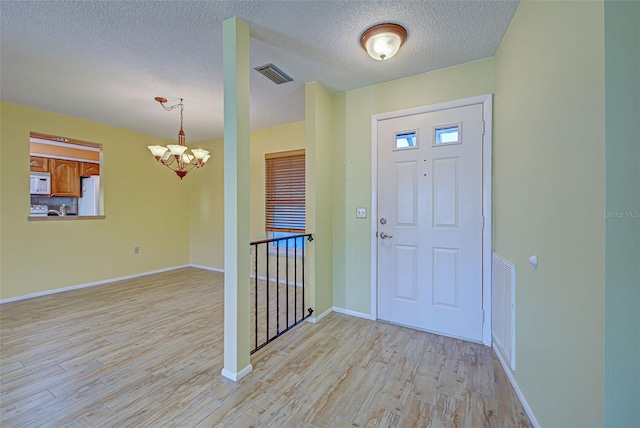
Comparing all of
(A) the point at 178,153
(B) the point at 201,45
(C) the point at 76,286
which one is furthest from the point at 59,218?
(B) the point at 201,45

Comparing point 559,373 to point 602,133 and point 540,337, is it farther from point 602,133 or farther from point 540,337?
point 602,133

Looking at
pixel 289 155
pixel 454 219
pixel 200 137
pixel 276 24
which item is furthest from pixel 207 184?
pixel 454 219

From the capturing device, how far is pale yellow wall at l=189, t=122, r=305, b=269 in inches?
168

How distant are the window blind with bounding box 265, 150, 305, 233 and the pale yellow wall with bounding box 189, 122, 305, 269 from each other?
12 cm

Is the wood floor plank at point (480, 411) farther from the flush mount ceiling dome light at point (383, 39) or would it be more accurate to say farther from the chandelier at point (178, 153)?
the chandelier at point (178, 153)

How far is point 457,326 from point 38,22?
162 inches

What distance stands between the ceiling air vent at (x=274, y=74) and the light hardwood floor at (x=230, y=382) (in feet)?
8.41

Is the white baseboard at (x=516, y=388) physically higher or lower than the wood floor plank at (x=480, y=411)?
higher

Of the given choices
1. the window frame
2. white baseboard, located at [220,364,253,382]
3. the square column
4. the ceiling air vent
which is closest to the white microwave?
the window frame

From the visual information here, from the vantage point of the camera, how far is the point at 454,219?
2.42 meters

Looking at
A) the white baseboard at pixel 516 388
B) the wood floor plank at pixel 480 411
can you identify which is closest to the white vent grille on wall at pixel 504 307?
the white baseboard at pixel 516 388

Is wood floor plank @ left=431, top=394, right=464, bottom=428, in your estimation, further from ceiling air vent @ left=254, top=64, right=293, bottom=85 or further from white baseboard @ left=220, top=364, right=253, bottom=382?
ceiling air vent @ left=254, top=64, right=293, bottom=85

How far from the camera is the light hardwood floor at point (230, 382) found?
4.99 ft

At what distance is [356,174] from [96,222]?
4201 millimetres
